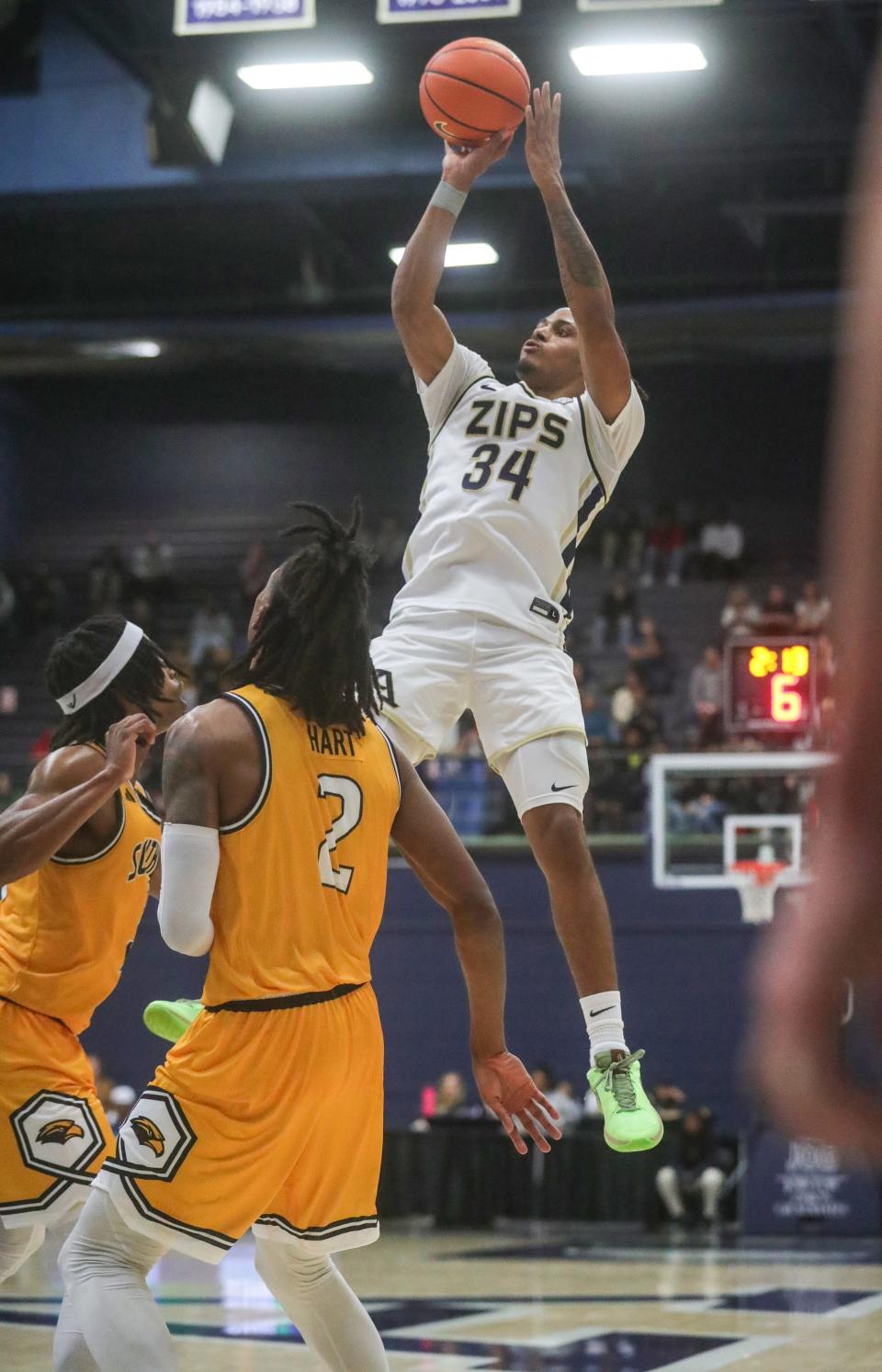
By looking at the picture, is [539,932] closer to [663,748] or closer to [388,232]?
[663,748]

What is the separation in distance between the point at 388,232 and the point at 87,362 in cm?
A: 460

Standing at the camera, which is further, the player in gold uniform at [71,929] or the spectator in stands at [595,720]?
the spectator in stands at [595,720]

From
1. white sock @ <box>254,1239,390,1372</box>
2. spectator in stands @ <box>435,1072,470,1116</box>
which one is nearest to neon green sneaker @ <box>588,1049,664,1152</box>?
white sock @ <box>254,1239,390,1372</box>

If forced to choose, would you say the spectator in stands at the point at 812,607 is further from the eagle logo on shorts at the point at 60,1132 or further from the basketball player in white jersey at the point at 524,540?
the eagle logo on shorts at the point at 60,1132

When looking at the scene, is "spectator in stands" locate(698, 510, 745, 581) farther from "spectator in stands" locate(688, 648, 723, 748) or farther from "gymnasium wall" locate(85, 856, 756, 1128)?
"gymnasium wall" locate(85, 856, 756, 1128)

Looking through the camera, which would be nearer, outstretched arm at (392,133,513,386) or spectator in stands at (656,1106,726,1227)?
outstretched arm at (392,133,513,386)

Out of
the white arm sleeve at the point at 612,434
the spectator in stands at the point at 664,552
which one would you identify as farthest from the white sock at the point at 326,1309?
the spectator in stands at the point at 664,552

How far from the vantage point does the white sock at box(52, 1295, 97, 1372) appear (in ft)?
12.3

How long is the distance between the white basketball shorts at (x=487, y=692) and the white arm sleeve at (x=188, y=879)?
148 centimetres

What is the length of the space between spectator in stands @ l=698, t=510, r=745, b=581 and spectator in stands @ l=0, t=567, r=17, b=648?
1016 cm

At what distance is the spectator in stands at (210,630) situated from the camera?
23984 millimetres

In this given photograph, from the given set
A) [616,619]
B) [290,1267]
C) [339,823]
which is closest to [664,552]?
[616,619]

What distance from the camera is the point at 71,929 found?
16.1 ft

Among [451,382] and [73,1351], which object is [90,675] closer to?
[451,382]
